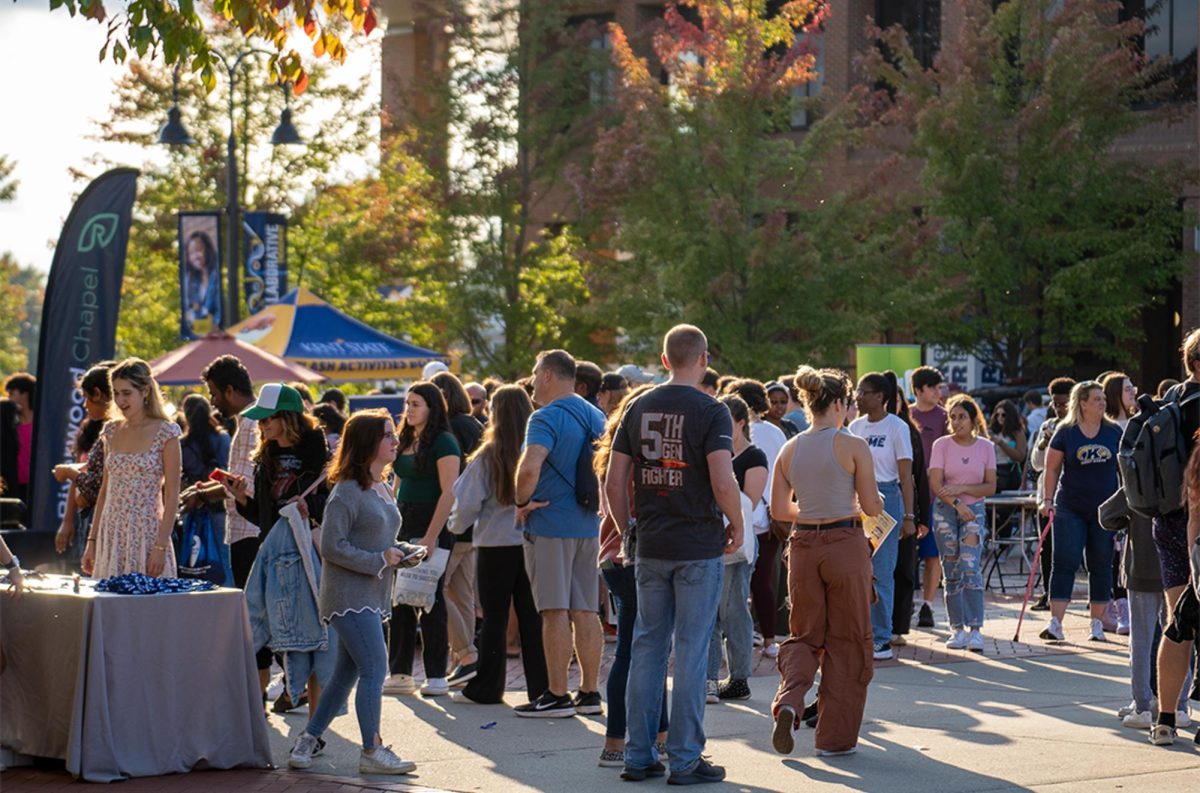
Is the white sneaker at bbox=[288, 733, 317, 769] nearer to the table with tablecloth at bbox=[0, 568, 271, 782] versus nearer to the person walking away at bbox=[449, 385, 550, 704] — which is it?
the table with tablecloth at bbox=[0, 568, 271, 782]

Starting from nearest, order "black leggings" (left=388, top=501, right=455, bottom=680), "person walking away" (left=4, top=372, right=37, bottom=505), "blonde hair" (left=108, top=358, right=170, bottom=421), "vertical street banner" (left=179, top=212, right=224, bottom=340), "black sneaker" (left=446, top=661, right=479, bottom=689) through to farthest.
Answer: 1. "blonde hair" (left=108, top=358, right=170, bottom=421)
2. "black leggings" (left=388, top=501, right=455, bottom=680)
3. "black sneaker" (left=446, top=661, right=479, bottom=689)
4. "person walking away" (left=4, top=372, right=37, bottom=505)
5. "vertical street banner" (left=179, top=212, right=224, bottom=340)

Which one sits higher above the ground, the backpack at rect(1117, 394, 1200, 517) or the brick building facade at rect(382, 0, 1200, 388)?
the brick building facade at rect(382, 0, 1200, 388)

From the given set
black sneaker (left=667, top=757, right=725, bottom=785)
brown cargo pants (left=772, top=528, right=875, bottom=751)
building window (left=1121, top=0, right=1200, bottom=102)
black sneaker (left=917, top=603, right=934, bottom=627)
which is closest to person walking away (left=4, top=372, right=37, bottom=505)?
black sneaker (left=917, top=603, right=934, bottom=627)

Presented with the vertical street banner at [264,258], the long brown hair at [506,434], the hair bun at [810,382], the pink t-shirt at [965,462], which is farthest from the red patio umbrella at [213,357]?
the hair bun at [810,382]

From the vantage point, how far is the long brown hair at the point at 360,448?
332 inches

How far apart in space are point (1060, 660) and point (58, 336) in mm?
8615

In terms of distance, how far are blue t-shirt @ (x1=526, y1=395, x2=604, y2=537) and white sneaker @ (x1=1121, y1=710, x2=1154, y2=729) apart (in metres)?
3.00

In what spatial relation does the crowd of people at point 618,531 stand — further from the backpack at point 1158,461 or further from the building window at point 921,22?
the building window at point 921,22

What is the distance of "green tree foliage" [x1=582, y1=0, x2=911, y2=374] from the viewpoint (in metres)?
29.0

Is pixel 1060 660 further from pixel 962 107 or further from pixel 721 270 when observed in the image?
pixel 962 107

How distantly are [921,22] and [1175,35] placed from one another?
18.2ft

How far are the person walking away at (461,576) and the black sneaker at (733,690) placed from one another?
164 centimetres

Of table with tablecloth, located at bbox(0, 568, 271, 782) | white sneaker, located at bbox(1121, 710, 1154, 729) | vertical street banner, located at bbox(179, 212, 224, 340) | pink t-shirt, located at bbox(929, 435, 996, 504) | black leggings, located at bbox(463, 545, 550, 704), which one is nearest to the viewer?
table with tablecloth, located at bbox(0, 568, 271, 782)

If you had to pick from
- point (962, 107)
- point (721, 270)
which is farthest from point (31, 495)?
point (962, 107)
